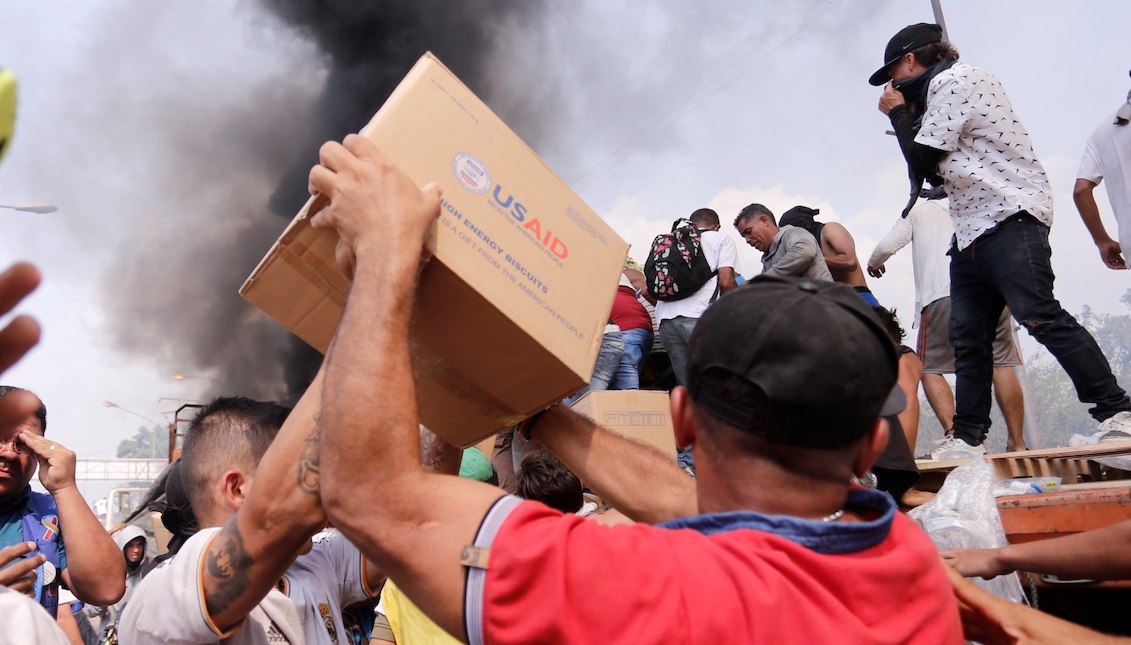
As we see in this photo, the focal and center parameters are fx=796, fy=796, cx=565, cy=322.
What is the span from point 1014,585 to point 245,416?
237 centimetres

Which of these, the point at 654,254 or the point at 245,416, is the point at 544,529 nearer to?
the point at 245,416

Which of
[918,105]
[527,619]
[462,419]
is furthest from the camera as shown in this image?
[918,105]

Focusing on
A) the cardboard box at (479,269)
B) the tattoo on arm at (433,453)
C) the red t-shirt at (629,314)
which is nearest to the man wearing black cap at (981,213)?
the red t-shirt at (629,314)

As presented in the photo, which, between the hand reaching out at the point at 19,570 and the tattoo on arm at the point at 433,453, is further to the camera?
Result: the hand reaching out at the point at 19,570

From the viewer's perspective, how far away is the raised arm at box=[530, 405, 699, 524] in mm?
1912

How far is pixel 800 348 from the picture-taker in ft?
3.98

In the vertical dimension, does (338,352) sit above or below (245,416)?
below

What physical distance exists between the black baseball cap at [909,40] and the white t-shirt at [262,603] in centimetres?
371

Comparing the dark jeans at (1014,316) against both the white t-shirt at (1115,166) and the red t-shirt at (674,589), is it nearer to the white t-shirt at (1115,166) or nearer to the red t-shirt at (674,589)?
the white t-shirt at (1115,166)

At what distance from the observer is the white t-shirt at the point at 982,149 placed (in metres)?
3.89

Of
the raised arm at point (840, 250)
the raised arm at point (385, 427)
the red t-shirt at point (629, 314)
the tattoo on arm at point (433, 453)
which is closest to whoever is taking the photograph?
the raised arm at point (385, 427)

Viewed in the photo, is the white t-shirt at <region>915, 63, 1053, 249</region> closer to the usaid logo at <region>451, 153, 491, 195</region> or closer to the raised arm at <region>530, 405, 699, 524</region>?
the raised arm at <region>530, 405, 699, 524</region>

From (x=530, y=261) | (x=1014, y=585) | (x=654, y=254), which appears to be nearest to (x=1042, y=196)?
(x=1014, y=585)

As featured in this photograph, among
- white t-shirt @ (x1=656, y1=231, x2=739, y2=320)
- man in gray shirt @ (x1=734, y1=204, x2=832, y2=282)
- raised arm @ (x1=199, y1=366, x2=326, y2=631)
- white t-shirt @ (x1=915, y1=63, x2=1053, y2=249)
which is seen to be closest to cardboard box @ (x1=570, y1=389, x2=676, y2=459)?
white t-shirt @ (x1=656, y1=231, x2=739, y2=320)
